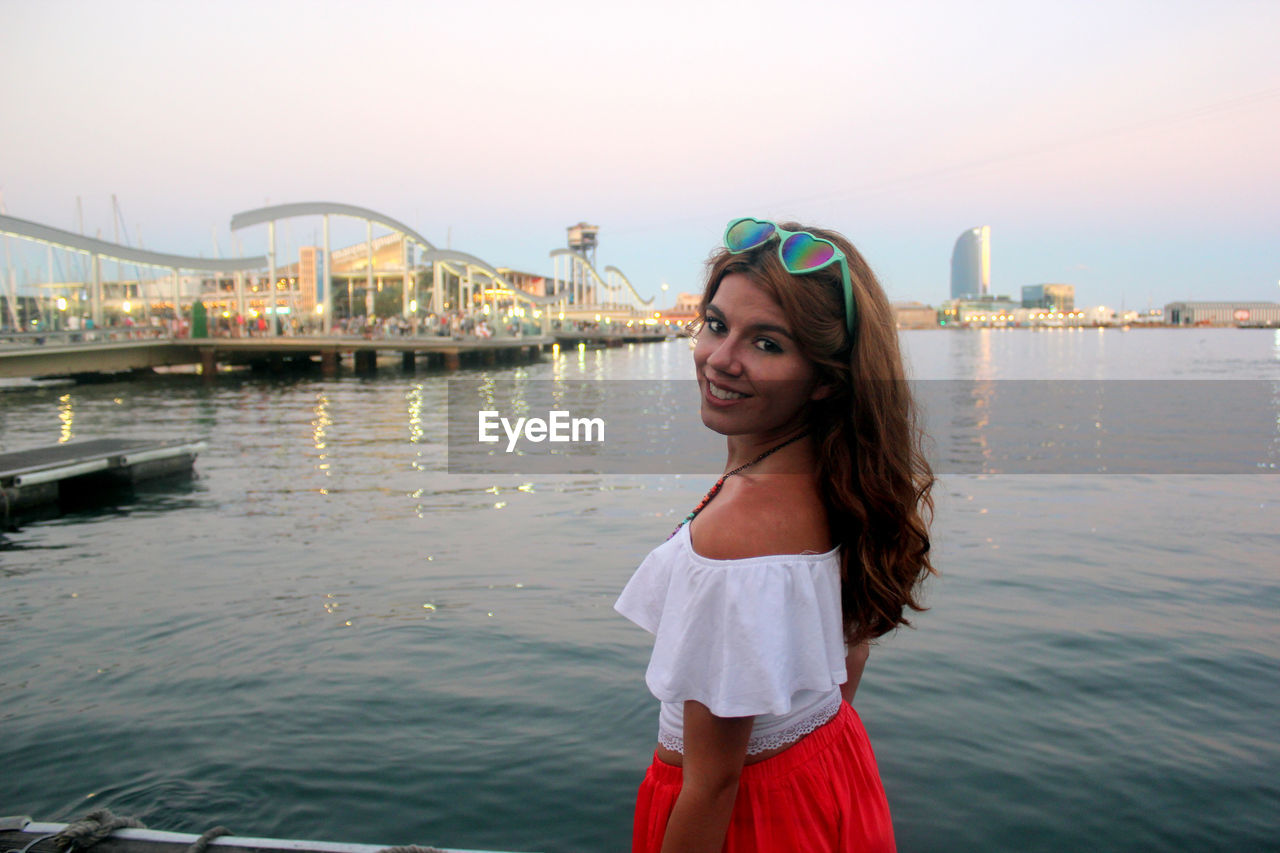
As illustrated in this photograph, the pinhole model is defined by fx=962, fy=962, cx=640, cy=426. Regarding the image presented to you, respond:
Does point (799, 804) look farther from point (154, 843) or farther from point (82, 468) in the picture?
point (82, 468)

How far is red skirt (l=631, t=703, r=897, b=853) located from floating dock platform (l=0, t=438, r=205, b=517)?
11.4m

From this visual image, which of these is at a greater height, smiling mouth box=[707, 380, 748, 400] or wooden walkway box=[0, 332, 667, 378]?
wooden walkway box=[0, 332, 667, 378]

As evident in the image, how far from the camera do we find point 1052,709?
529 cm

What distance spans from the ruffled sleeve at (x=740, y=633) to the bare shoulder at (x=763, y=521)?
2 cm

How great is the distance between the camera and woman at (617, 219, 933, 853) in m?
1.47

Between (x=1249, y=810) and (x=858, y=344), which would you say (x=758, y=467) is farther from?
(x=1249, y=810)

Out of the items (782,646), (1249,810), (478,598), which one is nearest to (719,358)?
(782,646)

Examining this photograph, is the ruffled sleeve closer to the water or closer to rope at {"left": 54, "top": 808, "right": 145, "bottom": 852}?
rope at {"left": 54, "top": 808, "right": 145, "bottom": 852}

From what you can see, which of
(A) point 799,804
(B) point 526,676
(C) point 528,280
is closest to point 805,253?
(A) point 799,804

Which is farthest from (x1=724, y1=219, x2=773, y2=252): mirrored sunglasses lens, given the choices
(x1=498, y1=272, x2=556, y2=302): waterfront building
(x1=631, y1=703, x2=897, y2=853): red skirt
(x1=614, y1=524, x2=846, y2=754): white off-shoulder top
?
(x1=498, y1=272, x2=556, y2=302): waterfront building

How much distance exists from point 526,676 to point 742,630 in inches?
180

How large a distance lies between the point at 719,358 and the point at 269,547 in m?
8.53

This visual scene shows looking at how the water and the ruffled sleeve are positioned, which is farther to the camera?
the water
